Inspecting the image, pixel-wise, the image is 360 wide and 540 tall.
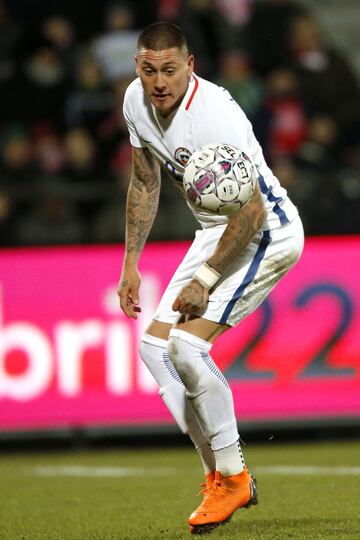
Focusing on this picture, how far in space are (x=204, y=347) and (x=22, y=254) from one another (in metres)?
4.62

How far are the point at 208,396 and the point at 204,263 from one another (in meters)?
0.64

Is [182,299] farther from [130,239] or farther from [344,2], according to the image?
[344,2]

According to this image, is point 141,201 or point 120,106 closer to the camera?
point 141,201

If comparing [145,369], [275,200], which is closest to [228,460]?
[275,200]

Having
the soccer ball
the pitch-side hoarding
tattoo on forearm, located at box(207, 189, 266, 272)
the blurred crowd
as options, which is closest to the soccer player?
tattoo on forearm, located at box(207, 189, 266, 272)

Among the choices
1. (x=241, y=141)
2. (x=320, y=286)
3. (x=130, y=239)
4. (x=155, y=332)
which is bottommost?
(x=320, y=286)

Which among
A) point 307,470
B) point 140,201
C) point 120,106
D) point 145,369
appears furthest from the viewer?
point 120,106

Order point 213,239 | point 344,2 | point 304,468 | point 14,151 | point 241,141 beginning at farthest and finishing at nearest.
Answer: point 344,2
point 14,151
point 304,468
point 213,239
point 241,141

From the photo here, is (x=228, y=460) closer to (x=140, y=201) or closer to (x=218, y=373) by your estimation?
(x=218, y=373)

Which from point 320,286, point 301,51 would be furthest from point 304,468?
point 301,51

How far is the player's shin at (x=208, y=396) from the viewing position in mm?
5699

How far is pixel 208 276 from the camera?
18.3 ft

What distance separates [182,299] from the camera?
5.55 m

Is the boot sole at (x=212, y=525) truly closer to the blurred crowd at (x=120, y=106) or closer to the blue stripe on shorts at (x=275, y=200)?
the blue stripe on shorts at (x=275, y=200)
